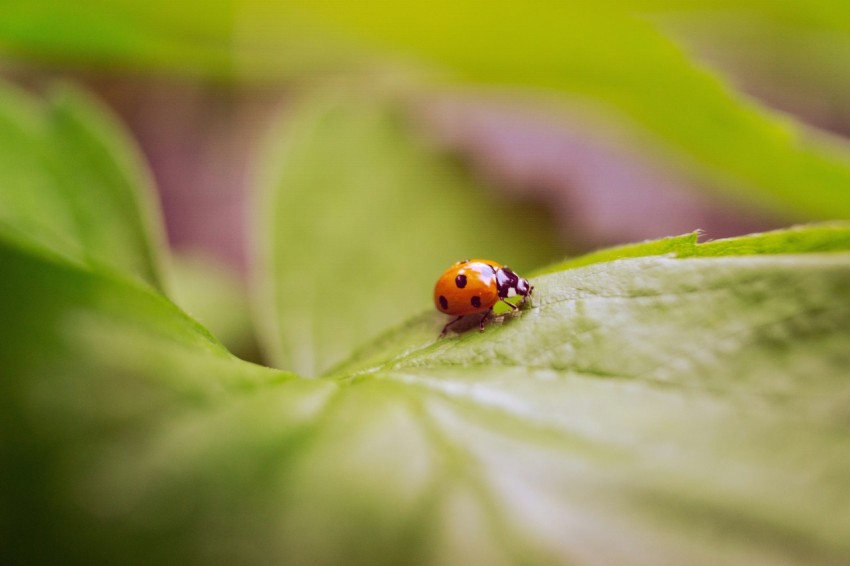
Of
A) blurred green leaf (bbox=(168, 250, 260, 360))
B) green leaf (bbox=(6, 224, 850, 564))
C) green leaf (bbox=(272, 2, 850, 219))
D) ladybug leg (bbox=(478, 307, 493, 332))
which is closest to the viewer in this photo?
green leaf (bbox=(6, 224, 850, 564))

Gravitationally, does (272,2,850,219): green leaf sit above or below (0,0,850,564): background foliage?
above

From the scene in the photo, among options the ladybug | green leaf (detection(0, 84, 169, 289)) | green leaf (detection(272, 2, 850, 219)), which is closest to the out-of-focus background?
green leaf (detection(272, 2, 850, 219))

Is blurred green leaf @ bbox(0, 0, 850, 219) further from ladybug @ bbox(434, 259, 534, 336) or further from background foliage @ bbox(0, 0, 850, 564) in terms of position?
ladybug @ bbox(434, 259, 534, 336)

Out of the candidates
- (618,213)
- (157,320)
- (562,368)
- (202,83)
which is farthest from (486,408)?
(202,83)

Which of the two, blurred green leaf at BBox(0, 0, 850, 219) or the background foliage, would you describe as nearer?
the background foliage

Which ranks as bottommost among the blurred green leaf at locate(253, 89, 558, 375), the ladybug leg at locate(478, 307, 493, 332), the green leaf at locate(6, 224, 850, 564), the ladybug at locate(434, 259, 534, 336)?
the green leaf at locate(6, 224, 850, 564)

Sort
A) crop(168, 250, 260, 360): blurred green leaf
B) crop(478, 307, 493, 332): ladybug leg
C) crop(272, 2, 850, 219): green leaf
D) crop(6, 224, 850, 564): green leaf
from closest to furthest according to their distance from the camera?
crop(6, 224, 850, 564): green leaf < crop(478, 307, 493, 332): ladybug leg < crop(272, 2, 850, 219): green leaf < crop(168, 250, 260, 360): blurred green leaf

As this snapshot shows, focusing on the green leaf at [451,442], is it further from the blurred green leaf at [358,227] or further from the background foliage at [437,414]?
the blurred green leaf at [358,227]

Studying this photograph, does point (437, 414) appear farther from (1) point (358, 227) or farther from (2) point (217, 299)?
(2) point (217, 299)
